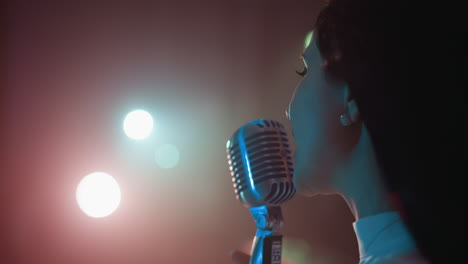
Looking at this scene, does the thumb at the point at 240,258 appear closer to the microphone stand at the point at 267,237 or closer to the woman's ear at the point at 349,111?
the microphone stand at the point at 267,237

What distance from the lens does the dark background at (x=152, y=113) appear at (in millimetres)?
1867

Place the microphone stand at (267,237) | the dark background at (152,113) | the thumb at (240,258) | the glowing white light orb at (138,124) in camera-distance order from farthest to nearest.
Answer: the glowing white light orb at (138,124) < the dark background at (152,113) < the thumb at (240,258) < the microphone stand at (267,237)

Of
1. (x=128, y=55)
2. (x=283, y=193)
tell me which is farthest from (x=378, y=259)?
(x=128, y=55)

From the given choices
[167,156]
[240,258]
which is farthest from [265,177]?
[167,156]

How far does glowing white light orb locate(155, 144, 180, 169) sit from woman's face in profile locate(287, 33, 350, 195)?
146cm

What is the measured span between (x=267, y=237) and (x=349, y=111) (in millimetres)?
453

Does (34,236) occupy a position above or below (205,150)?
below

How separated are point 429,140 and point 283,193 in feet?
1.64

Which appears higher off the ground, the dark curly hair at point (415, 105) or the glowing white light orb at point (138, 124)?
the glowing white light orb at point (138, 124)

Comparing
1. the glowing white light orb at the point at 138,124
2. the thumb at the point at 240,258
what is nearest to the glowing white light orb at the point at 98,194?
the glowing white light orb at the point at 138,124

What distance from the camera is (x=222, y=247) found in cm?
214

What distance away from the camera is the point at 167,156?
217 cm

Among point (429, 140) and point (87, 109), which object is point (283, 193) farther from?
point (87, 109)

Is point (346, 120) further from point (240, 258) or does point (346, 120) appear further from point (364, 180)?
point (240, 258)
